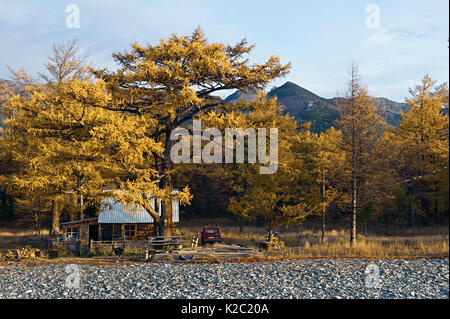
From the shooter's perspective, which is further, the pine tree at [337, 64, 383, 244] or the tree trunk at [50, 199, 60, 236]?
the tree trunk at [50, 199, 60, 236]

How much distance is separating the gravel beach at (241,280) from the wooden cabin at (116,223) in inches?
489

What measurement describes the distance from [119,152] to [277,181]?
522 inches

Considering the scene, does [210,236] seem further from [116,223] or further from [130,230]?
[116,223]

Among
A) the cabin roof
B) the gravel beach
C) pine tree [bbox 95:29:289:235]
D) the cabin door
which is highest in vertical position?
pine tree [bbox 95:29:289:235]

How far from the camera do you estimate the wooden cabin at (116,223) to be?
90.9 ft

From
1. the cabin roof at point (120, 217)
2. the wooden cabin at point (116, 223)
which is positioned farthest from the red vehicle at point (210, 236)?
the cabin roof at point (120, 217)

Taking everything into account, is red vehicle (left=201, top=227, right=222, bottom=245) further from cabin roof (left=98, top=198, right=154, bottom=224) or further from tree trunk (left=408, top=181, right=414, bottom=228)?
tree trunk (left=408, top=181, right=414, bottom=228)

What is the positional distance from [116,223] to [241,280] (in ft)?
67.3

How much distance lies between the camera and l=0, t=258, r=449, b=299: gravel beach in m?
10.2

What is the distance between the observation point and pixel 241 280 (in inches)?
460

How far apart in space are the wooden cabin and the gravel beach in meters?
12.4

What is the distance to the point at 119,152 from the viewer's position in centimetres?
1670

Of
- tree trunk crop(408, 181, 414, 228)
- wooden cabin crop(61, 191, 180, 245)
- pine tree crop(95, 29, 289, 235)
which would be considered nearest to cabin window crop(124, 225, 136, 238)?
wooden cabin crop(61, 191, 180, 245)
